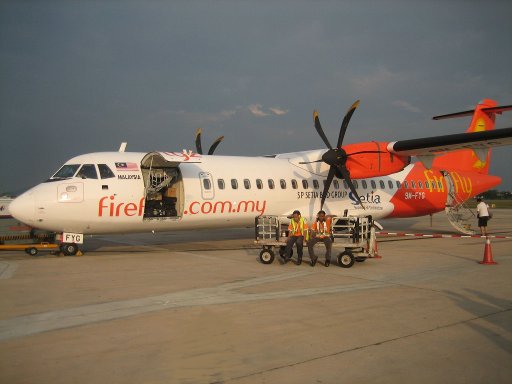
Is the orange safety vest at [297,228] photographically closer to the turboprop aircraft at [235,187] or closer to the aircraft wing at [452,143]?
the turboprop aircraft at [235,187]

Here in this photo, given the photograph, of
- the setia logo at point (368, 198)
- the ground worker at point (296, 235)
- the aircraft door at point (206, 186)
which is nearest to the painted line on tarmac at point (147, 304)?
the ground worker at point (296, 235)

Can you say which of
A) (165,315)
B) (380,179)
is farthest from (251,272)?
(380,179)

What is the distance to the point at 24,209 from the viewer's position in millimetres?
12430

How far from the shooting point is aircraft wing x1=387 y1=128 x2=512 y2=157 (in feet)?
48.6

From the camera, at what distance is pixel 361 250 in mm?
12047

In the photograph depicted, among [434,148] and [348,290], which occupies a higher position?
[434,148]

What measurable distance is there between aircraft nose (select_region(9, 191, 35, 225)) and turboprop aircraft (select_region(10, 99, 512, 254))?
0.02m

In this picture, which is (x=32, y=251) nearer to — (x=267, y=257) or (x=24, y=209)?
(x=24, y=209)

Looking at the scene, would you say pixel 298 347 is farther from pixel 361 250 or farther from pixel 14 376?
pixel 361 250

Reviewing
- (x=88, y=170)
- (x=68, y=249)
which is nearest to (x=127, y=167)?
(x=88, y=170)

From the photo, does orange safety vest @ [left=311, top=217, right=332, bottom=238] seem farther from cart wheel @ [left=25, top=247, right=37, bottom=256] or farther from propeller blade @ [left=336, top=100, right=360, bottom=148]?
cart wheel @ [left=25, top=247, right=37, bottom=256]

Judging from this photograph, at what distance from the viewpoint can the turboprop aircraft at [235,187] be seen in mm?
13141

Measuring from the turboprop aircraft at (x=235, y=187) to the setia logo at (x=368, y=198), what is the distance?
0.04 meters

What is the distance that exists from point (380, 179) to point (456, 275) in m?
9.50
